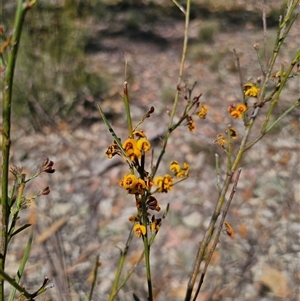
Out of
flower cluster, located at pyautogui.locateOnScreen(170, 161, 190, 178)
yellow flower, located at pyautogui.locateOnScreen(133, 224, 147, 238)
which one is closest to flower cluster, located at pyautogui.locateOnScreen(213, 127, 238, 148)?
flower cluster, located at pyautogui.locateOnScreen(170, 161, 190, 178)

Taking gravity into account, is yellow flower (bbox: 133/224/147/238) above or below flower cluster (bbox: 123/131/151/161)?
below

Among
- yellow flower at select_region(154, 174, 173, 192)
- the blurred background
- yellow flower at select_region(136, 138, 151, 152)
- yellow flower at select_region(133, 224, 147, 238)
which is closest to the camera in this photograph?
yellow flower at select_region(136, 138, 151, 152)

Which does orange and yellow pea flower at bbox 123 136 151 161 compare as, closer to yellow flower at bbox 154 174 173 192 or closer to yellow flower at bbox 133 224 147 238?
yellow flower at bbox 133 224 147 238

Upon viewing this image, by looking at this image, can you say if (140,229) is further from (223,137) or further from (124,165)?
(124,165)

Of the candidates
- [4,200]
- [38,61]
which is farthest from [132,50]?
[4,200]

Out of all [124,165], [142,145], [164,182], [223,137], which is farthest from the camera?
[124,165]

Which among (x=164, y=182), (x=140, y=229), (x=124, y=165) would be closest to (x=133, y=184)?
(x=140, y=229)

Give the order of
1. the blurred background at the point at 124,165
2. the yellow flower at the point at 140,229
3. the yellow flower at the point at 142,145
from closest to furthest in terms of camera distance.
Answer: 1. the yellow flower at the point at 142,145
2. the yellow flower at the point at 140,229
3. the blurred background at the point at 124,165

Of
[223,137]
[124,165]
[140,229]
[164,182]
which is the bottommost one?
[140,229]

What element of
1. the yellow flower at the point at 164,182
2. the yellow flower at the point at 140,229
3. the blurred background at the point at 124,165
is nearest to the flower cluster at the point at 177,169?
the yellow flower at the point at 164,182

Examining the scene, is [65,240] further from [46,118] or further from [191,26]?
[191,26]

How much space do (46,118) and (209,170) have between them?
139 centimetres

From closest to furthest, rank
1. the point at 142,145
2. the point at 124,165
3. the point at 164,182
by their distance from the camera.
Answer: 1. the point at 142,145
2. the point at 164,182
3. the point at 124,165

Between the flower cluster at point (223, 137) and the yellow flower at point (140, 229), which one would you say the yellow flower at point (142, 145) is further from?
the flower cluster at point (223, 137)
